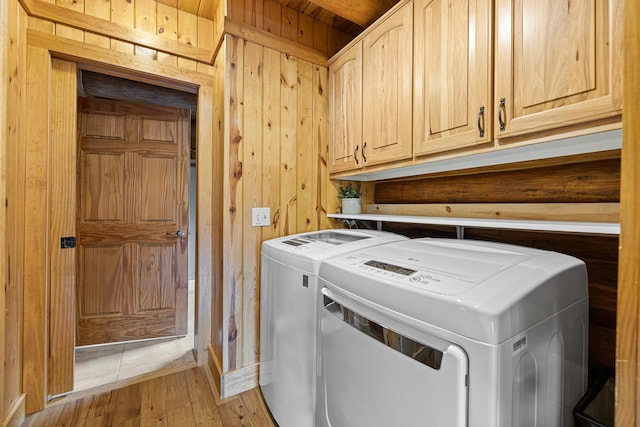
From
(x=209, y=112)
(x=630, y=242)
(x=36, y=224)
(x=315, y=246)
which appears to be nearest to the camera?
(x=630, y=242)

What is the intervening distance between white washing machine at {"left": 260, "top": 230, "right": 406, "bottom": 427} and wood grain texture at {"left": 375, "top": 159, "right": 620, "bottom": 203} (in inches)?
18.6

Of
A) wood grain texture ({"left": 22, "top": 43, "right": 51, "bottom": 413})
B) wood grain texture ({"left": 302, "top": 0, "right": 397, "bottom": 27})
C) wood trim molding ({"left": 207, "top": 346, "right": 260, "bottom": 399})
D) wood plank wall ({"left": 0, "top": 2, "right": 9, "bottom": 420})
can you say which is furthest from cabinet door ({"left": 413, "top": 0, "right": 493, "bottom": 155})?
wood grain texture ({"left": 22, "top": 43, "right": 51, "bottom": 413})

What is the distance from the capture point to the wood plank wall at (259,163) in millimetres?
1690

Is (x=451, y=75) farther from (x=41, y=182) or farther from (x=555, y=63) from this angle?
(x=41, y=182)

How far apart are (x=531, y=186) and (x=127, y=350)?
302cm

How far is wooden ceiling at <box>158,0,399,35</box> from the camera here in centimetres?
167

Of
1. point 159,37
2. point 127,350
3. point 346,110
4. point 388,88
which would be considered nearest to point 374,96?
point 388,88

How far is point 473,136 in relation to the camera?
1.13 metres

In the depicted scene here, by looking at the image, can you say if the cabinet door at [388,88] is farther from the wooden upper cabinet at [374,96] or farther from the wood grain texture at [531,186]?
the wood grain texture at [531,186]

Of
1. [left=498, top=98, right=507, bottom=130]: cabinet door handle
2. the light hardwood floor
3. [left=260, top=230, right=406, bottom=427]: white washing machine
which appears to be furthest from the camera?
the light hardwood floor

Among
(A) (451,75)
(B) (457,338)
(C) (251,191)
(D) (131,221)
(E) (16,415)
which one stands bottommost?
(E) (16,415)

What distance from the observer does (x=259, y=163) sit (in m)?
1.77

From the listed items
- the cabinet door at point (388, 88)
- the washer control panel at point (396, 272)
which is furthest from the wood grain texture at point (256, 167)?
the washer control panel at point (396, 272)

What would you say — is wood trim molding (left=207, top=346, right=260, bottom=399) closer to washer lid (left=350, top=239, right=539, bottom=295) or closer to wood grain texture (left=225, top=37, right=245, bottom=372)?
wood grain texture (left=225, top=37, right=245, bottom=372)
